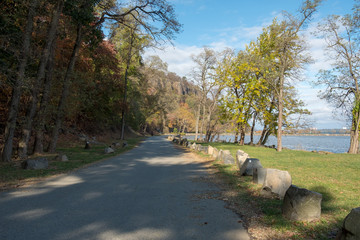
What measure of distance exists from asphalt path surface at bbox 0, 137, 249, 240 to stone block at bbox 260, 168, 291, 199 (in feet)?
3.99

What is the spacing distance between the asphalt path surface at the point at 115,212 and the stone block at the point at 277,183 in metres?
1.22

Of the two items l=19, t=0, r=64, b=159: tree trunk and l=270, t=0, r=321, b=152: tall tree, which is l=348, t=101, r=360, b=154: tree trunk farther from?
l=19, t=0, r=64, b=159: tree trunk

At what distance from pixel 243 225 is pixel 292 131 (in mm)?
24157

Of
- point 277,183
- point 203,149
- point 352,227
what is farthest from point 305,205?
point 203,149

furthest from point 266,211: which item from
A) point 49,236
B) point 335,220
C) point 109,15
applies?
point 109,15

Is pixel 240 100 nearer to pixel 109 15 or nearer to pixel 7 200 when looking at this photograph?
pixel 109 15

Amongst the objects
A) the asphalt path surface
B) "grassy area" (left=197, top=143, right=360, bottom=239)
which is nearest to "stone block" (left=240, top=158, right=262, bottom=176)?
"grassy area" (left=197, top=143, right=360, bottom=239)

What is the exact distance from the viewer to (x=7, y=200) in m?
5.72

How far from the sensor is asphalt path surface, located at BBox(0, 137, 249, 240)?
403 cm

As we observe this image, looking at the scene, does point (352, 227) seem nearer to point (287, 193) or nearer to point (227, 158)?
point (287, 193)

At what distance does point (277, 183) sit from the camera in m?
6.21

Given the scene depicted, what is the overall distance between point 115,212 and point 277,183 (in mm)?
3821

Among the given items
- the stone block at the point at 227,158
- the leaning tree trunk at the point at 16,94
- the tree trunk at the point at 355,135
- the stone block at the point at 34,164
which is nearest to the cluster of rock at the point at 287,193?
the stone block at the point at 227,158

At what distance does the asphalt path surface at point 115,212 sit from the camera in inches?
159
